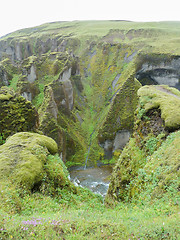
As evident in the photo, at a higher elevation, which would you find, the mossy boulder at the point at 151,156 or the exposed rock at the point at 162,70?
the exposed rock at the point at 162,70

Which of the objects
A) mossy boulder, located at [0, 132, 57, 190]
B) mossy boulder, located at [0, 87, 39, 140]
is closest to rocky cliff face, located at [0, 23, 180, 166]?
mossy boulder, located at [0, 87, 39, 140]

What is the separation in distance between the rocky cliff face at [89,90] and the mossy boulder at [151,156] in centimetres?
2023

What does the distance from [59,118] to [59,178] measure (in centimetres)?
2664

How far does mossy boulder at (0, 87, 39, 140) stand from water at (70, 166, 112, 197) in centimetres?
1660

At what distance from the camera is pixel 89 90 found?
175ft

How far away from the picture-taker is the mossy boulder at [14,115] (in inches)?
615

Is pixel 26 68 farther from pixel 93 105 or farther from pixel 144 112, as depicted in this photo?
pixel 144 112

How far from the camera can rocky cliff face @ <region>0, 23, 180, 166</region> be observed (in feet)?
114

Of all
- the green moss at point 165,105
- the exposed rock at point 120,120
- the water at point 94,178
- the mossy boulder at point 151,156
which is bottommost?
the water at point 94,178

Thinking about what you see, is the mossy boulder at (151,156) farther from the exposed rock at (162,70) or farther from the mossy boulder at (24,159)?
the exposed rock at (162,70)

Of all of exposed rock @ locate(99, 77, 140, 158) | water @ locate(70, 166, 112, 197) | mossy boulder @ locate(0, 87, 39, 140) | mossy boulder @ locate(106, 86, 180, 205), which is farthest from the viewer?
exposed rock @ locate(99, 77, 140, 158)

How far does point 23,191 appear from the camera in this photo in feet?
24.6

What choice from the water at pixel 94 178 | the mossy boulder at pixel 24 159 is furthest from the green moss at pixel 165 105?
the water at pixel 94 178

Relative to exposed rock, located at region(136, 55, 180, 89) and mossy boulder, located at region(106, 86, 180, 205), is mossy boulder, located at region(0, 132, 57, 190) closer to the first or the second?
mossy boulder, located at region(106, 86, 180, 205)
